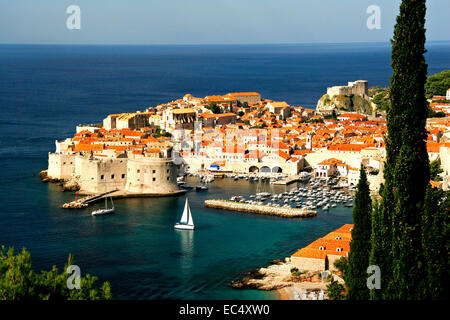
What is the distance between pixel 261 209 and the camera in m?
22.5

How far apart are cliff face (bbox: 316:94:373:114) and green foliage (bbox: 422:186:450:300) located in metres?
36.0

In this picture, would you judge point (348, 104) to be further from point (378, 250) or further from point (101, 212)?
point (378, 250)

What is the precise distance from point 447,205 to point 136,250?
9.59 m

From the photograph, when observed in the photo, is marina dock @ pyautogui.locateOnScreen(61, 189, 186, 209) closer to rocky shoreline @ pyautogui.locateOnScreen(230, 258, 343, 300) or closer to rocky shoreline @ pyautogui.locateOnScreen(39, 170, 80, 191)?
rocky shoreline @ pyautogui.locateOnScreen(39, 170, 80, 191)

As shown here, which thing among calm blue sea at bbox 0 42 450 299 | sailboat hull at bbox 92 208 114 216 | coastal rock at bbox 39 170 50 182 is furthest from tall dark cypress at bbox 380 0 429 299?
coastal rock at bbox 39 170 50 182

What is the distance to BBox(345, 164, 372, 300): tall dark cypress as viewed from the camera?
423 inches

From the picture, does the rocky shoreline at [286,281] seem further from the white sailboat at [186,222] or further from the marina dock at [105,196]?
the marina dock at [105,196]

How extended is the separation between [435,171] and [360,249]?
13.6 metres

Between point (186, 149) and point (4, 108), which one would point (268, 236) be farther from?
point (4, 108)

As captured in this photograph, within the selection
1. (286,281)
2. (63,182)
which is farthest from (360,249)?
(63,182)

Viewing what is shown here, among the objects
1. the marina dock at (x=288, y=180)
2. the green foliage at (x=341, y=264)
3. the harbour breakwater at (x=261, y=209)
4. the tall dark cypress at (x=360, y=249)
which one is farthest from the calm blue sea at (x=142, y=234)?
the tall dark cypress at (x=360, y=249)

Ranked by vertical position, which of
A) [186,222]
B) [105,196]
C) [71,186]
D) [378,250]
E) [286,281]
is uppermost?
[378,250]

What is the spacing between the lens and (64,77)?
84438mm
